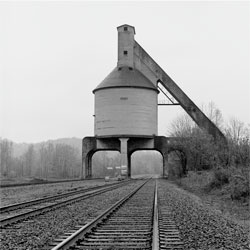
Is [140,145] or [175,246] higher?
[140,145]

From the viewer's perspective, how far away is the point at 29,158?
92.2m

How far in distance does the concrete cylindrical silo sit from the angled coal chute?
1.91 m

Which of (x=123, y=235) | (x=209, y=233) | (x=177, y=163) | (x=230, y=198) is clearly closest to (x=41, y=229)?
(x=123, y=235)

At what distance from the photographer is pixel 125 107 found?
41.7m

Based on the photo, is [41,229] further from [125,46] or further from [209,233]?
[125,46]

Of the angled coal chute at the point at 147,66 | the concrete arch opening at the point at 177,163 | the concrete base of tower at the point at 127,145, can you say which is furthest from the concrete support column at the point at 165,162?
the angled coal chute at the point at 147,66

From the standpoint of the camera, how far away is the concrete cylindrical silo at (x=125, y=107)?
41469 millimetres

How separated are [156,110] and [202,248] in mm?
39044

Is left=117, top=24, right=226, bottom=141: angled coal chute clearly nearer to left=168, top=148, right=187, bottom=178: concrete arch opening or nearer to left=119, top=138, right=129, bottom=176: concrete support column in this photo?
left=168, top=148, right=187, bottom=178: concrete arch opening

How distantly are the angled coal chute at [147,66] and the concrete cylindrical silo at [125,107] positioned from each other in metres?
1.91

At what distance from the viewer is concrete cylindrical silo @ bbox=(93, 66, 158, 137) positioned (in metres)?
41.5

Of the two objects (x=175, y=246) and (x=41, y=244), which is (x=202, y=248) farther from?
(x=41, y=244)

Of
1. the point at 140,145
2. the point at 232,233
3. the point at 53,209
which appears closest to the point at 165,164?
the point at 140,145

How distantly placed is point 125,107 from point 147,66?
6.91 m
